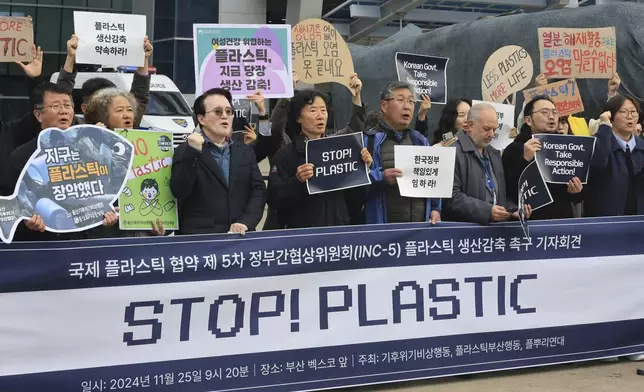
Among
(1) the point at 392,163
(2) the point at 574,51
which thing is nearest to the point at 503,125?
(2) the point at 574,51

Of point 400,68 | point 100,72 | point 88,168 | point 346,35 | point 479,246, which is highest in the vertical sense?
point 346,35

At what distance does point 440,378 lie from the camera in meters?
5.26

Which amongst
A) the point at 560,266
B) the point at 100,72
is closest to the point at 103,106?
the point at 560,266

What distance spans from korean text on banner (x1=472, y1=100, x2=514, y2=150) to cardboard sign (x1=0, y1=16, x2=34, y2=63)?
3.79 m

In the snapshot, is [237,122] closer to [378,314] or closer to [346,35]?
[378,314]

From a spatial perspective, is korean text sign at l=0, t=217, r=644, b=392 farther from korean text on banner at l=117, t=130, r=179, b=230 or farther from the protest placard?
the protest placard

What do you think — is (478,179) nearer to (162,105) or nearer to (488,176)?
(488,176)

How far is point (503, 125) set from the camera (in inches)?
281

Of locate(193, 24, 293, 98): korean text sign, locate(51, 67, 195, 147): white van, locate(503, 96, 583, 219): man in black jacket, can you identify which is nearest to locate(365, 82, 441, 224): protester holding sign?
locate(503, 96, 583, 219): man in black jacket

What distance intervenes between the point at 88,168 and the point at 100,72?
9840 mm

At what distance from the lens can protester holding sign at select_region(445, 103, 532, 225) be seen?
17.1ft

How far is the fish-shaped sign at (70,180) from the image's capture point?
13.9 feet

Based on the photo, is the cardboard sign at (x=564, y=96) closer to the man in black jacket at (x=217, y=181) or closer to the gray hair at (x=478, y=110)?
the gray hair at (x=478, y=110)

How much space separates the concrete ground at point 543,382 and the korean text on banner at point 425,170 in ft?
3.83
